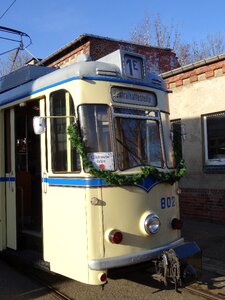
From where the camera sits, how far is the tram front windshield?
197 inches

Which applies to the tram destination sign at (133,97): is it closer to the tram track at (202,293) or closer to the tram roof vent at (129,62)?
the tram roof vent at (129,62)

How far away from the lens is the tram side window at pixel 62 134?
16.7 feet

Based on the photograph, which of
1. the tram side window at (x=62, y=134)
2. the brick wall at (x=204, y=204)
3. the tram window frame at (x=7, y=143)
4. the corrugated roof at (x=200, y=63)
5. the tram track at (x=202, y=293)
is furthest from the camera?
the brick wall at (x=204, y=204)

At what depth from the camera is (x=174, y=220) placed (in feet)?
18.4

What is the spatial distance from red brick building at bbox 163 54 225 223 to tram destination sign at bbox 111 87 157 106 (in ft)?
15.2

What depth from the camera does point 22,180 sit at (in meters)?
7.10

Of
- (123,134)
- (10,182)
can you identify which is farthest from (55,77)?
(10,182)

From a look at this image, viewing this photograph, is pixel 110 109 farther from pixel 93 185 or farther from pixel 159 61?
pixel 159 61

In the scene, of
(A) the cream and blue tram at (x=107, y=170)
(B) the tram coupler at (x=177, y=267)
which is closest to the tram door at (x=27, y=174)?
(A) the cream and blue tram at (x=107, y=170)

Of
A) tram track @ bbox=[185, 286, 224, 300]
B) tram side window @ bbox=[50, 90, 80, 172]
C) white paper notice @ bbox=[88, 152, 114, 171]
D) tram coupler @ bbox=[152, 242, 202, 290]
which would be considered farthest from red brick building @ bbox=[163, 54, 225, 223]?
tram side window @ bbox=[50, 90, 80, 172]

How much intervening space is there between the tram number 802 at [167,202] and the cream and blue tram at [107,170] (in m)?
0.01

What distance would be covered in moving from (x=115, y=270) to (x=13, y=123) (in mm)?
2767

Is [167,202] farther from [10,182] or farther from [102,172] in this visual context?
[10,182]

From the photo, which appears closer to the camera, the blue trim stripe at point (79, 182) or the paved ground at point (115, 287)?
the blue trim stripe at point (79, 182)
